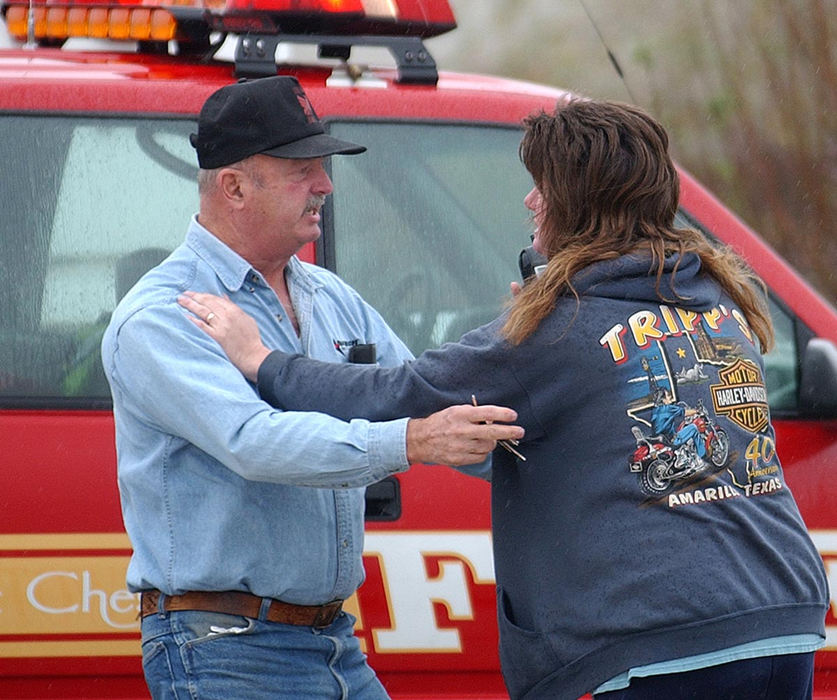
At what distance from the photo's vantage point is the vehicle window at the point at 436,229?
134 inches

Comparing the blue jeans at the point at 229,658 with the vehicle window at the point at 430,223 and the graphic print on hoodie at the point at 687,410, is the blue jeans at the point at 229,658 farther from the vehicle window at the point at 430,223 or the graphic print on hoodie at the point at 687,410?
the vehicle window at the point at 430,223

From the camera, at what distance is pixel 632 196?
2.41 m

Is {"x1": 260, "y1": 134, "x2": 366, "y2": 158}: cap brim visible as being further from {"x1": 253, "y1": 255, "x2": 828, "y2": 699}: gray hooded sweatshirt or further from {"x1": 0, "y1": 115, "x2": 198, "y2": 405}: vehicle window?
{"x1": 0, "y1": 115, "x2": 198, "y2": 405}: vehicle window

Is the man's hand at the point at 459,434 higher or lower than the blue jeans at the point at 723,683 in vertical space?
higher

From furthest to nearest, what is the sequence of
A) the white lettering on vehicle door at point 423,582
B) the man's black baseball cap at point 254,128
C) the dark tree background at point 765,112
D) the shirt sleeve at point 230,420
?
1. the dark tree background at point 765,112
2. the white lettering on vehicle door at point 423,582
3. the man's black baseball cap at point 254,128
4. the shirt sleeve at point 230,420

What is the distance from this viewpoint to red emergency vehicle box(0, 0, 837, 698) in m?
3.18

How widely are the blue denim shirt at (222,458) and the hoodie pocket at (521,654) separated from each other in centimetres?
32

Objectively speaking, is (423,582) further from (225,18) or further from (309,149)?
(225,18)

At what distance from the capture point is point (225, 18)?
11.2 ft

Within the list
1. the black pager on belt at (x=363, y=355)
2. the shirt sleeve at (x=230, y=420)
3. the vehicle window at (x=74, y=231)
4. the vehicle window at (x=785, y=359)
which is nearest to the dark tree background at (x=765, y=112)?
the vehicle window at (x=785, y=359)

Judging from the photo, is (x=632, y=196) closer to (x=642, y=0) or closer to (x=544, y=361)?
(x=544, y=361)

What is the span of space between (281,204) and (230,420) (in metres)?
0.50

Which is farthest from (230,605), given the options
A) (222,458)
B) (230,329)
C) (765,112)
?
(765,112)

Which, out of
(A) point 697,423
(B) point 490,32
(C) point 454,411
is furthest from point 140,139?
(B) point 490,32
